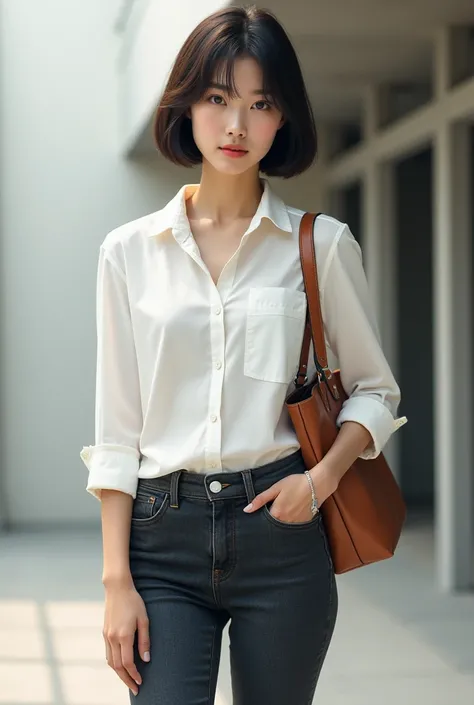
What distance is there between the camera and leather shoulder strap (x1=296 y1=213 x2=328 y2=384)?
1.56 m

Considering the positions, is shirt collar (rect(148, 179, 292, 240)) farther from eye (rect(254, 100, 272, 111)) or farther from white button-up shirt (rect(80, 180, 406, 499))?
eye (rect(254, 100, 272, 111))

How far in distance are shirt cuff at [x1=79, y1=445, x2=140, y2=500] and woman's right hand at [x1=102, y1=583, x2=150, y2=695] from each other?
0.45 feet

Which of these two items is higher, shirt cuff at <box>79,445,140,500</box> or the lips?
the lips

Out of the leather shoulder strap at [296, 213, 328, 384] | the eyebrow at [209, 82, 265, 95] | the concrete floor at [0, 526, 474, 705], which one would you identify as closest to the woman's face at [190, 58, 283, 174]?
the eyebrow at [209, 82, 265, 95]

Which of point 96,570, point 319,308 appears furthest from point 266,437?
point 96,570

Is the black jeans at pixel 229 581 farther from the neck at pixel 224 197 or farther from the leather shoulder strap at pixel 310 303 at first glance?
the neck at pixel 224 197

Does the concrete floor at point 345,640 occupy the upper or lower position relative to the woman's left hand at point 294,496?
lower

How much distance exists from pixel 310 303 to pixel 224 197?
22 cm

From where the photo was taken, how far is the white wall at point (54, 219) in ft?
24.0

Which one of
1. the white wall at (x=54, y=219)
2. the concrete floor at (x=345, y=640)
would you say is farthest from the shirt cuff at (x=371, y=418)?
the white wall at (x=54, y=219)

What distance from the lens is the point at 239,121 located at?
4.97ft

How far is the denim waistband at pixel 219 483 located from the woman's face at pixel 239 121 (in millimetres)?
433

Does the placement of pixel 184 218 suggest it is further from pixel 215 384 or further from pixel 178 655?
pixel 178 655

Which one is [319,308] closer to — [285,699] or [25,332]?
[285,699]
